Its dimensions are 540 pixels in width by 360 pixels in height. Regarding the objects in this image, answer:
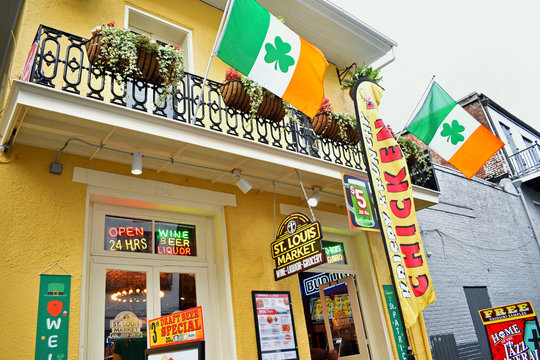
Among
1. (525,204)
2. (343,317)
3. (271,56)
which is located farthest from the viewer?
(525,204)

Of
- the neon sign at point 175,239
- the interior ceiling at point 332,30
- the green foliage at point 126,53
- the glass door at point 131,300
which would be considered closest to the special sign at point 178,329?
the glass door at point 131,300

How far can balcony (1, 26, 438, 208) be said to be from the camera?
428cm

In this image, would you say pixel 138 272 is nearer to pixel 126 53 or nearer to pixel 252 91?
pixel 126 53

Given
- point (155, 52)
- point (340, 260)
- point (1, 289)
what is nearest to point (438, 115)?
point (340, 260)

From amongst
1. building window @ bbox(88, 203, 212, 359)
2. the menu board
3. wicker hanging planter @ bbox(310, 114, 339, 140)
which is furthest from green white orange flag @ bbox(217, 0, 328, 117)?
the menu board

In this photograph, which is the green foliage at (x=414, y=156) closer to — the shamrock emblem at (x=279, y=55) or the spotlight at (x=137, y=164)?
the shamrock emblem at (x=279, y=55)

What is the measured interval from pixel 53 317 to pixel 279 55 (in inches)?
164

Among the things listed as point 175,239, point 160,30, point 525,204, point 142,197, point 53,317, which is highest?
point 160,30

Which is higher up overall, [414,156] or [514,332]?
[414,156]

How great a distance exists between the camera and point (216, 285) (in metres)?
5.84

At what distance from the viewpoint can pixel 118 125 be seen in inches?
177

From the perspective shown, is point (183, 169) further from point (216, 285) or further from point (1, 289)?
point (1, 289)

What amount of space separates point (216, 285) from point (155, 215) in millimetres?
1356

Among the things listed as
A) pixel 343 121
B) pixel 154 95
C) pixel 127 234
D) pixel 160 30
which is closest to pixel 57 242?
pixel 127 234
